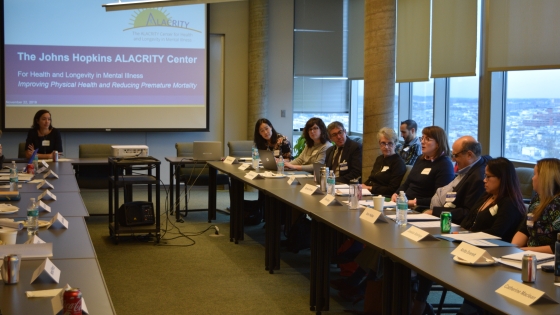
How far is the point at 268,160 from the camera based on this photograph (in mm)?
7254

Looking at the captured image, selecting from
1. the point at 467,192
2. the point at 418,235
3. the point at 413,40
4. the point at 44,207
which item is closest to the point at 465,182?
the point at 467,192

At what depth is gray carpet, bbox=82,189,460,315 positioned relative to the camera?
4.84 m

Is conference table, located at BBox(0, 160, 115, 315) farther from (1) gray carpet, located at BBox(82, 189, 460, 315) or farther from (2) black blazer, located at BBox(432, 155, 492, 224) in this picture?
(2) black blazer, located at BBox(432, 155, 492, 224)

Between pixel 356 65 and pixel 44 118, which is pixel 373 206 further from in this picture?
pixel 356 65

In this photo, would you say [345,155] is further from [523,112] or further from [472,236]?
[472,236]

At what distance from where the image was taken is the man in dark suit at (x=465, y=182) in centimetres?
477

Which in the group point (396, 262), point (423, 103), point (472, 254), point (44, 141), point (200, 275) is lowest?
point (200, 275)

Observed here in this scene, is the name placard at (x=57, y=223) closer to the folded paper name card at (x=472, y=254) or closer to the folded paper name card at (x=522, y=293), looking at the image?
the folded paper name card at (x=472, y=254)

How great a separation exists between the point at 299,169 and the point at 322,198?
7.49 feet

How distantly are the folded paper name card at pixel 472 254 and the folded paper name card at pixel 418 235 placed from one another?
415 mm

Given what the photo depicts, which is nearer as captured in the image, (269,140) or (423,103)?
(269,140)

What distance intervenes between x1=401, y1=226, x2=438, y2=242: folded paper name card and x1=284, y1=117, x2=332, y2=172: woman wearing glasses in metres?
3.69

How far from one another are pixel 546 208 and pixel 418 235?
75 centimetres

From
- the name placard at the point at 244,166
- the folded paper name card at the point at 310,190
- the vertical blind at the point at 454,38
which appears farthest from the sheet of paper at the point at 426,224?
the vertical blind at the point at 454,38
